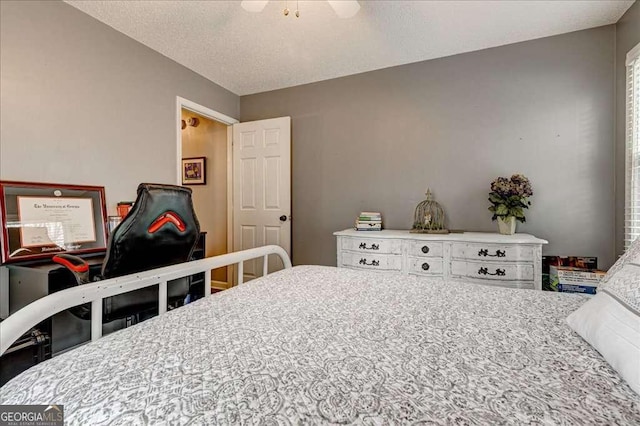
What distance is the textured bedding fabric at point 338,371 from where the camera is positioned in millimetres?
547

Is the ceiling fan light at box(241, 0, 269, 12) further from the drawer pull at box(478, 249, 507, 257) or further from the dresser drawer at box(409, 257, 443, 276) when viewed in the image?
the drawer pull at box(478, 249, 507, 257)

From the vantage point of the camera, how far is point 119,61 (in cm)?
243

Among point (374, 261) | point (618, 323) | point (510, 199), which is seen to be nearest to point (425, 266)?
point (374, 261)

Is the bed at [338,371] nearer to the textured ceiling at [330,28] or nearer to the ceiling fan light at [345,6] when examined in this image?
the ceiling fan light at [345,6]

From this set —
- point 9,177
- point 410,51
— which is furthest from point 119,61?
point 410,51

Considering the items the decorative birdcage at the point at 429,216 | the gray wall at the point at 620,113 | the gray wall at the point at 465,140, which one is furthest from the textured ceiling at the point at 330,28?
the decorative birdcage at the point at 429,216

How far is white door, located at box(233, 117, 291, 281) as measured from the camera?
11.3 feet

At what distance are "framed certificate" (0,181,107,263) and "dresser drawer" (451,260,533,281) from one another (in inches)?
105

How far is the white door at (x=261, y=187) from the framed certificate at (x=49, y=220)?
5.14 feet

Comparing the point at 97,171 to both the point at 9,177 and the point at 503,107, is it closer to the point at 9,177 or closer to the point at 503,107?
the point at 9,177

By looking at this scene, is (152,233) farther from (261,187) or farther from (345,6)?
(261,187)

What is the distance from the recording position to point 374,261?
105 inches

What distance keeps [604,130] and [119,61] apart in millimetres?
3883

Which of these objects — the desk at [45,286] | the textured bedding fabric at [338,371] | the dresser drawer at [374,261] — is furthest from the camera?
the dresser drawer at [374,261]
